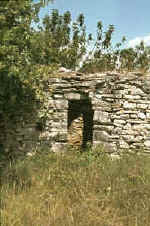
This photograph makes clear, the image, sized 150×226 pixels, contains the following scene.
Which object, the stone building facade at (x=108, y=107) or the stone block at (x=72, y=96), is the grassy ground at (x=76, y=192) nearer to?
the stone building facade at (x=108, y=107)

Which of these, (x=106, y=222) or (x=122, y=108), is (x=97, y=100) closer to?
(x=122, y=108)

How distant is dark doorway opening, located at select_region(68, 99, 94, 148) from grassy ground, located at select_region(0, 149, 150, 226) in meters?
2.42

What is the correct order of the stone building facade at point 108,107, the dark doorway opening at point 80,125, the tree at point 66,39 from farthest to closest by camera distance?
1. the tree at point 66,39
2. the dark doorway opening at point 80,125
3. the stone building facade at point 108,107

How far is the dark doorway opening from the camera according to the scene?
8164 mm

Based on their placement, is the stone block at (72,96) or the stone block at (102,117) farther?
the stone block at (72,96)

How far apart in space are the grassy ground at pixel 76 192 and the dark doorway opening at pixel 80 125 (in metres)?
2.42

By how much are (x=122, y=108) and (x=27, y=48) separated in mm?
2561

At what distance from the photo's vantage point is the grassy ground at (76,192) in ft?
12.5

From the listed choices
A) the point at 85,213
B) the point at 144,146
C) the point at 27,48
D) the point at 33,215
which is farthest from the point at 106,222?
the point at 27,48

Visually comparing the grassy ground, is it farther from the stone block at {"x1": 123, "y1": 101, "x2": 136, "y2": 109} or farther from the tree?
the tree

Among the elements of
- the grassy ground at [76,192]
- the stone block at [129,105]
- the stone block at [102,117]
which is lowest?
the grassy ground at [76,192]

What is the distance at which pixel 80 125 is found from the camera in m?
8.39

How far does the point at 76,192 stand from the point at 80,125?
4148 mm

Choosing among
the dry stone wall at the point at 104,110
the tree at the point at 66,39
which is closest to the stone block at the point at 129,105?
the dry stone wall at the point at 104,110
